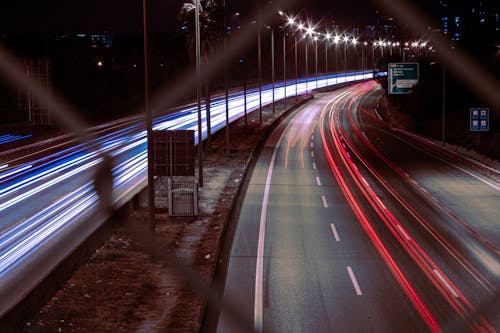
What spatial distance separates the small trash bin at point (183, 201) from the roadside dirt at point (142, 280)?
13.8 inches

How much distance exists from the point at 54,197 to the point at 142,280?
1134 cm

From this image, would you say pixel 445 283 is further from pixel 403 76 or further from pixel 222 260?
pixel 403 76

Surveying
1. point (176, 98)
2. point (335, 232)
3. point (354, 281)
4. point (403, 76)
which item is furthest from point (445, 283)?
point (176, 98)

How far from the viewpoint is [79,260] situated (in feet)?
A: 56.3

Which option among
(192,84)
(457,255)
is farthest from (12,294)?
(192,84)

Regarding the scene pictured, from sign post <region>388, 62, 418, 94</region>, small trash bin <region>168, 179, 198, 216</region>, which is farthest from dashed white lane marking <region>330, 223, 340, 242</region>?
sign post <region>388, 62, 418, 94</region>

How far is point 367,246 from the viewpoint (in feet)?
67.1

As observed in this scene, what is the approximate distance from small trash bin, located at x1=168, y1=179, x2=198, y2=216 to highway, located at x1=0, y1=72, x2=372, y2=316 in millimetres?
2251

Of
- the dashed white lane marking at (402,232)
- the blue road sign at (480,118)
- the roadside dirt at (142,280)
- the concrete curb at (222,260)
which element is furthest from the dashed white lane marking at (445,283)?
the blue road sign at (480,118)

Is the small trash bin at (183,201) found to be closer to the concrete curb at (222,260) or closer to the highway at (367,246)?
the concrete curb at (222,260)

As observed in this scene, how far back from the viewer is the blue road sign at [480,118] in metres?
37.7

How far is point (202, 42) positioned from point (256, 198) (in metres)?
31.4

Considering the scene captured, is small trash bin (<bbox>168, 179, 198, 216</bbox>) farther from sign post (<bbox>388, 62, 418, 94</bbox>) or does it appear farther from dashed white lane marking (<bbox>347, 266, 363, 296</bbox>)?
sign post (<bbox>388, 62, 418, 94</bbox>)

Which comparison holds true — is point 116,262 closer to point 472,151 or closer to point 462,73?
point 472,151
